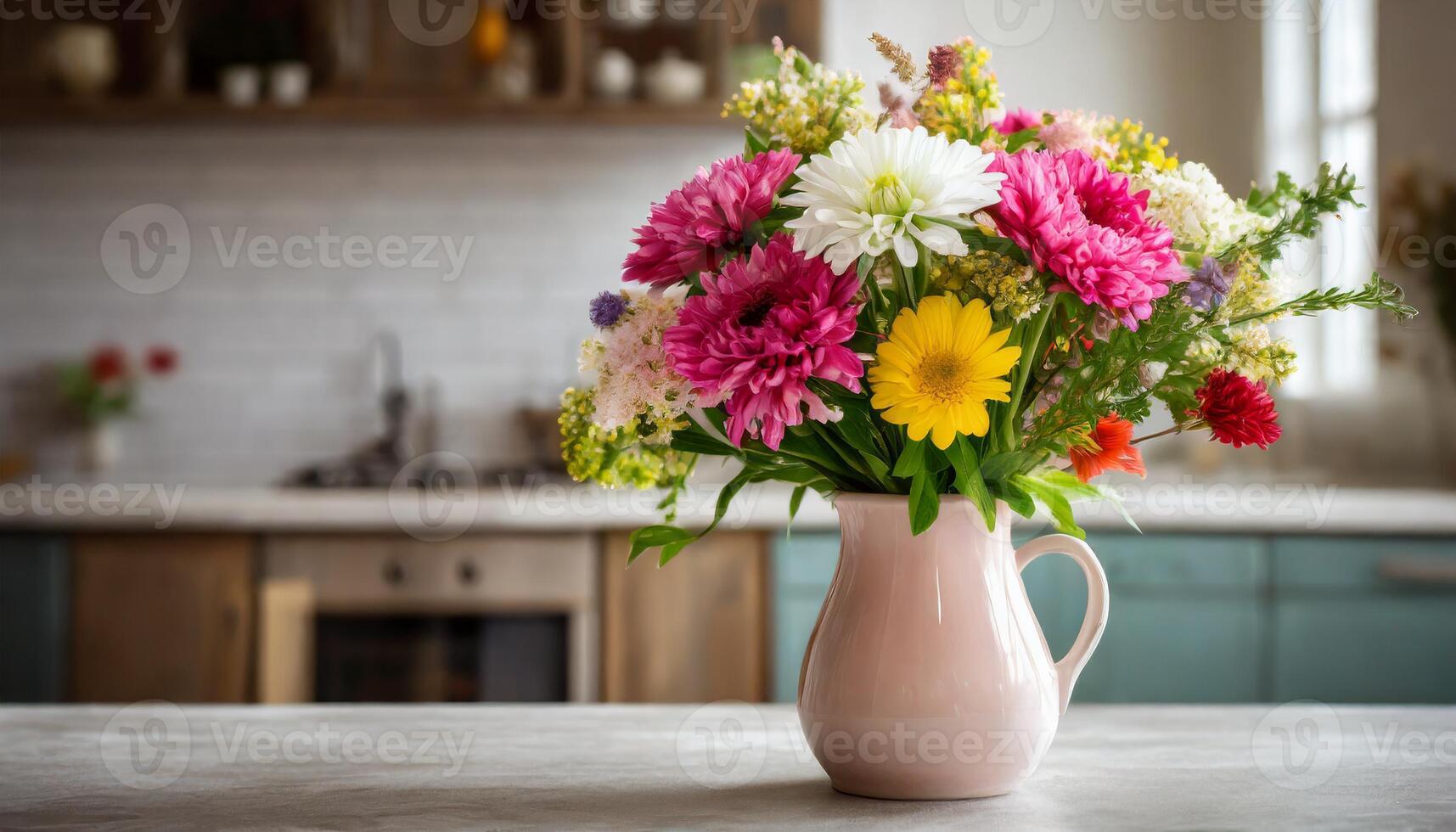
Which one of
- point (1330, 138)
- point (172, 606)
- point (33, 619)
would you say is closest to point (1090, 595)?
point (172, 606)

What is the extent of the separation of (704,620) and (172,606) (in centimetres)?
98

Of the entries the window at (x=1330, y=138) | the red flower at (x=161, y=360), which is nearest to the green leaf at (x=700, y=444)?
the window at (x=1330, y=138)

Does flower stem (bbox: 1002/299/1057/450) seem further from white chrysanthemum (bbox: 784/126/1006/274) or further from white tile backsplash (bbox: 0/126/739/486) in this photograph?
white tile backsplash (bbox: 0/126/739/486)

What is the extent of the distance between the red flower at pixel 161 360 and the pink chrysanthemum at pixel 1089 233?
8.50ft

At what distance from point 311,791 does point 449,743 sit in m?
0.15

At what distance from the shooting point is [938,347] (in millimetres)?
640

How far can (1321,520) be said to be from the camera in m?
2.11

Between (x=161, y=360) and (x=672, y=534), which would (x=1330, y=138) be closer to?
(x=672, y=534)

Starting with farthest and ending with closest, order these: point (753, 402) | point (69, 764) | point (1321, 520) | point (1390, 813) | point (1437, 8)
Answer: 1. point (1437, 8)
2. point (1321, 520)
3. point (69, 764)
4. point (1390, 813)
5. point (753, 402)

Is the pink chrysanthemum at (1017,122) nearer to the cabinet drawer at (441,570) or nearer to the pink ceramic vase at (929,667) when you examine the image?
the pink ceramic vase at (929,667)

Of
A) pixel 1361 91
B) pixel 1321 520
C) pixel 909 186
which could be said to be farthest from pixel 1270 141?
pixel 909 186

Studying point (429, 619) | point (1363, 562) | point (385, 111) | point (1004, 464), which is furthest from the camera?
point (385, 111)

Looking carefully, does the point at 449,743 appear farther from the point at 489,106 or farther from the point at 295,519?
the point at 489,106

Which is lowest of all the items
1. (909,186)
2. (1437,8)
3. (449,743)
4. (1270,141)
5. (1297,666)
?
(1297,666)
